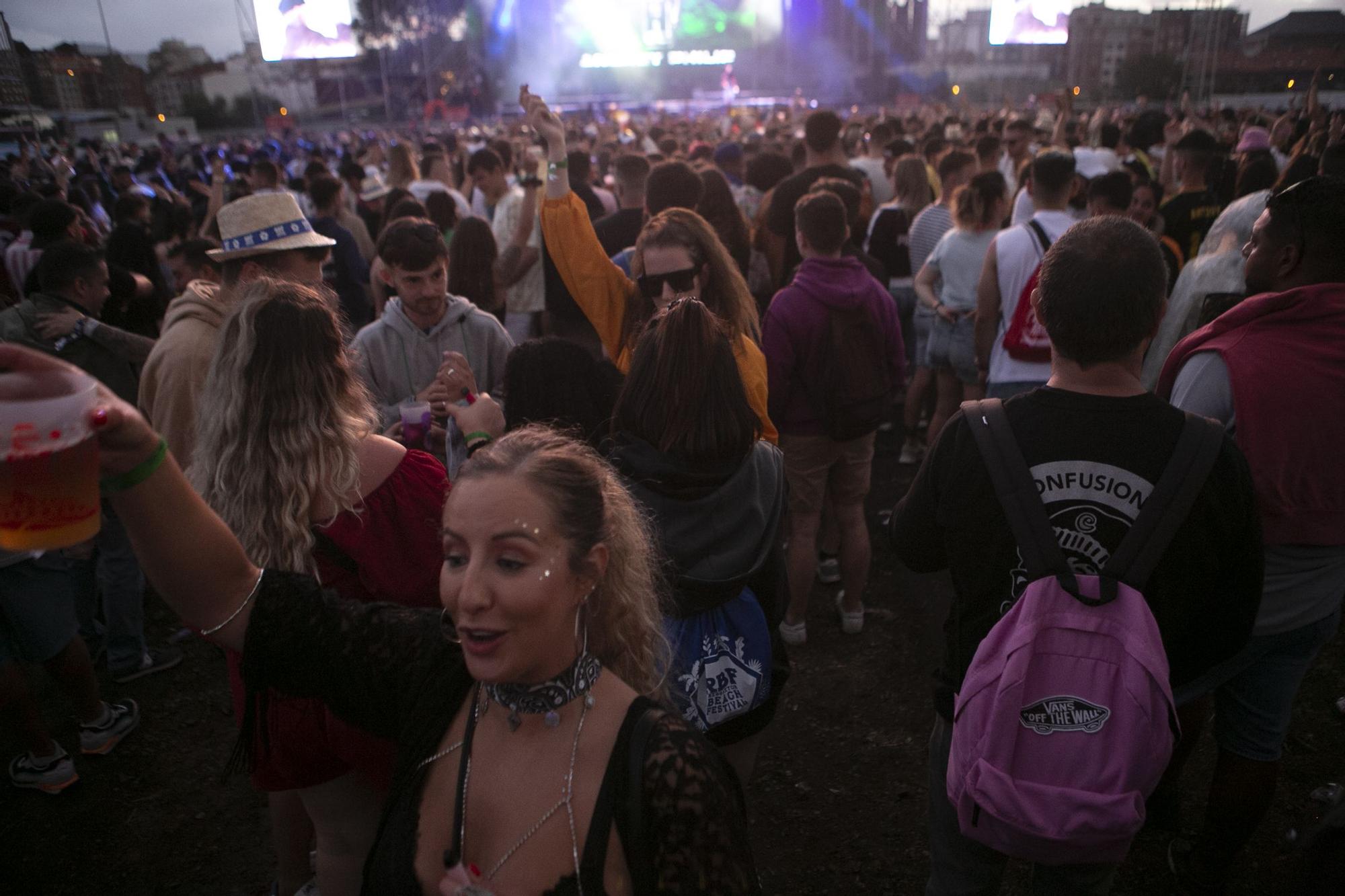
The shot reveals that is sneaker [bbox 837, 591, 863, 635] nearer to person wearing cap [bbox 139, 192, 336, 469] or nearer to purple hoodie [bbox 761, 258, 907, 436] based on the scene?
purple hoodie [bbox 761, 258, 907, 436]

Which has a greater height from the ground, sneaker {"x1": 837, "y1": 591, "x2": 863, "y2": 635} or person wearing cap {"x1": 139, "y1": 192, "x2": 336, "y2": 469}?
person wearing cap {"x1": 139, "y1": 192, "x2": 336, "y2": 469}

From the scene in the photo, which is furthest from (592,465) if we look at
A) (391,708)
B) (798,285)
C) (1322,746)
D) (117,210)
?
(117,210)

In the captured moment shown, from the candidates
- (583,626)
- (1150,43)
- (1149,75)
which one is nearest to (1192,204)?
(583,626)

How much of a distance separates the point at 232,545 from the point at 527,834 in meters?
0.66

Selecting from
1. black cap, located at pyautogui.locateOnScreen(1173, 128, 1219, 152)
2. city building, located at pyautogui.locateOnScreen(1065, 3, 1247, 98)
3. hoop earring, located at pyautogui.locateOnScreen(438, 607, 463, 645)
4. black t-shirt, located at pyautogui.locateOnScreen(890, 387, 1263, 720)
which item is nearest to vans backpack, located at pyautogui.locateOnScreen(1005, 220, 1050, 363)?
black t-shirt, located at pyautogui.locateOnScreen(890, 387, 1263, 720)

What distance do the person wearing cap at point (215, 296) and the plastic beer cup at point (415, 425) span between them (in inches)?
24.3

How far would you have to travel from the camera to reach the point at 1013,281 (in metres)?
4.04

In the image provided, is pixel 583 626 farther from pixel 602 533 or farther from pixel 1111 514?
pixel 1111 514

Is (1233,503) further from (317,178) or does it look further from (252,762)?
(317,178)

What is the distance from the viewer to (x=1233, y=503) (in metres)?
1.73

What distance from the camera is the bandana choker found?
1364mm

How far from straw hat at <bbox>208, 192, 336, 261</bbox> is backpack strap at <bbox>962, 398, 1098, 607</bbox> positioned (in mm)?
2477

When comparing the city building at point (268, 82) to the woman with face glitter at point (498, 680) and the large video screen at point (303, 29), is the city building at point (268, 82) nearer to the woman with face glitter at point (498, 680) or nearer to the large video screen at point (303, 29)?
the large video screen at point (303, 29)

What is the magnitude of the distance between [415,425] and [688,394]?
3.87ft
